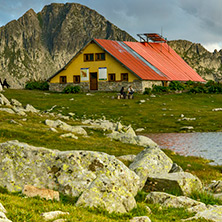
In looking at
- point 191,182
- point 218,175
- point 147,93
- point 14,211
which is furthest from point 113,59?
point 14,211

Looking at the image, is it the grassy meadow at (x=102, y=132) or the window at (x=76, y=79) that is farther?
the window at (x=76, y=79)

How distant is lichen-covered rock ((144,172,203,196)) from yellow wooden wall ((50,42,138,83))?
54.3 m

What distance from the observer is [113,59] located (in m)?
71.0

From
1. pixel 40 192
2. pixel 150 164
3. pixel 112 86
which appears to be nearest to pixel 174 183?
pixel 150 164

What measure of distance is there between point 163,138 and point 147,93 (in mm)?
32846

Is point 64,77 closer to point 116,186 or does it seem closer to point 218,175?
point 218,175

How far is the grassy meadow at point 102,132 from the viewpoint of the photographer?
9.20 m

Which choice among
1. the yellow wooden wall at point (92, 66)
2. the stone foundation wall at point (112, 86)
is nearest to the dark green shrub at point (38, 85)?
the stone foundation wall at point (112, 86)

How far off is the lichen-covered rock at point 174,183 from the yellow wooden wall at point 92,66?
178ft

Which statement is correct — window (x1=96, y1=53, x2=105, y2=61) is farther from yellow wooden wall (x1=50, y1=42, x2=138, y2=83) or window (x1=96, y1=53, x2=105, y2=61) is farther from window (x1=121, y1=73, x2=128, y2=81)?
window (x1=121, y1=73, x2=128, y2=81)

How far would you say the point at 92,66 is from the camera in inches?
2881

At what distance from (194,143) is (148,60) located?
5041 centimetres

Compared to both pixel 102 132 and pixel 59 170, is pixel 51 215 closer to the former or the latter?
pixel 59 170

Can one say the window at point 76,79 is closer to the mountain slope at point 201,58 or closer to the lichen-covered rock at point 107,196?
the lichen-covered rock at point 107,196
